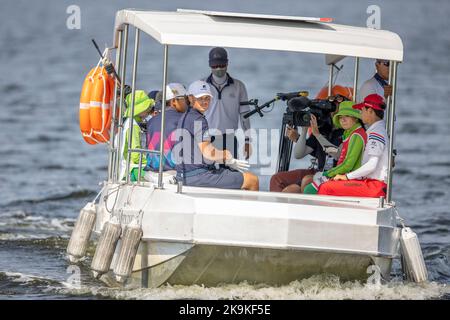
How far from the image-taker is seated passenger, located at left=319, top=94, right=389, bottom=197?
12.0m

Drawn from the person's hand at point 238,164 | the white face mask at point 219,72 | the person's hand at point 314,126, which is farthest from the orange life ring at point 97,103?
the person's hand at point 314,126

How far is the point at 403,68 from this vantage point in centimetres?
4916

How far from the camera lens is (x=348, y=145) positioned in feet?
40.4

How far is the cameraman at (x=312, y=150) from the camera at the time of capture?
1314cm

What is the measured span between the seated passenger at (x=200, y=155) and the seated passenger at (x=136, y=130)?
82 cm

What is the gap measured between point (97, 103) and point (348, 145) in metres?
2.65

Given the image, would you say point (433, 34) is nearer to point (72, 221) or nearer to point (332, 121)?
point (72, 221)

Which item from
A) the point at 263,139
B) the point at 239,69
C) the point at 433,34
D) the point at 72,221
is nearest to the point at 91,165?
the point at 72,221

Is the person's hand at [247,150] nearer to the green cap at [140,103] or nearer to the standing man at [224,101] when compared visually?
the standing man at [224,101]

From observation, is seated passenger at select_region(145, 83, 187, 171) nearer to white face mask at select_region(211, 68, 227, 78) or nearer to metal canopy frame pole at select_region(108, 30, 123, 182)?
metal canopy frame pole at select_region(108, 30, 123, 182)

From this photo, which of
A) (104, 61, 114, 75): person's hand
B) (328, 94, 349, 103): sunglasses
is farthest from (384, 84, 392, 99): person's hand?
(104, 61, 114, 75): person's hand

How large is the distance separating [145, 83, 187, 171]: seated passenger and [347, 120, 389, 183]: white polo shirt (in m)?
1.63

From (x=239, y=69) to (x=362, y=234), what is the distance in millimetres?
37306

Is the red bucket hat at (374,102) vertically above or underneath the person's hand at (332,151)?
above
